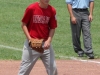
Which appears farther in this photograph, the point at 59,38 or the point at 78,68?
the point at 59,38

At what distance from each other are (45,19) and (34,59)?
2.25ft

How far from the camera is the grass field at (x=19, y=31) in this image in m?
13.0

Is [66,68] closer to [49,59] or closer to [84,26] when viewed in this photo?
[84,26]

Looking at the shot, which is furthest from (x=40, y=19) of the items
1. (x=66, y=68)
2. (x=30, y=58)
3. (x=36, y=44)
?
(x=66, y=68)

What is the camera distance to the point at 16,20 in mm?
20078

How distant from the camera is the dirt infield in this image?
33.3ft

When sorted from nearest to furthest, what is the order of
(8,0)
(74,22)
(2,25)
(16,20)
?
1. (74,22)
2. (2,25)
3. (16,20)
4. (8,0)

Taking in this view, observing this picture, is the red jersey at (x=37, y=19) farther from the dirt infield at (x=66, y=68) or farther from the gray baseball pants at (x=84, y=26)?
the gray baseball pants at (x=84, y=26)

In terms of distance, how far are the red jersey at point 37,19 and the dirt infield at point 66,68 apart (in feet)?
8.00

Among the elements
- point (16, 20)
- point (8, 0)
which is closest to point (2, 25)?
point (16, 20)

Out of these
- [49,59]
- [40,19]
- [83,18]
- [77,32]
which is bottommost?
[77,32]

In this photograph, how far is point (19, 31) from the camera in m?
17.2

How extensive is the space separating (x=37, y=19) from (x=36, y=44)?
1.35 ft

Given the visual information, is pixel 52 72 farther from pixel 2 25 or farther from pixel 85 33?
pixel 2 25
